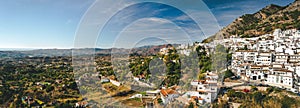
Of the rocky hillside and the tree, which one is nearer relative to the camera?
the tree

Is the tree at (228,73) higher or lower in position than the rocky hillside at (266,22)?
lower

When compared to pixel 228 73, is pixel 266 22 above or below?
above

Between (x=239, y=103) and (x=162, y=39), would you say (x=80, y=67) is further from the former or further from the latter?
(x=239, y=103)

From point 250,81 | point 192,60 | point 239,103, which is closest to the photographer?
point 192,60

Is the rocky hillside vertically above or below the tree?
above

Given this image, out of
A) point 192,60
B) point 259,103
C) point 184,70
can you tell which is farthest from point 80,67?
point 259,103

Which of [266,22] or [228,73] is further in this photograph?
[266,22]

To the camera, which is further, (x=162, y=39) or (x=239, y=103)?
(x=239, y=103)

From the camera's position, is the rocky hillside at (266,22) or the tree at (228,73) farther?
the rocky hillside at (266,22)
